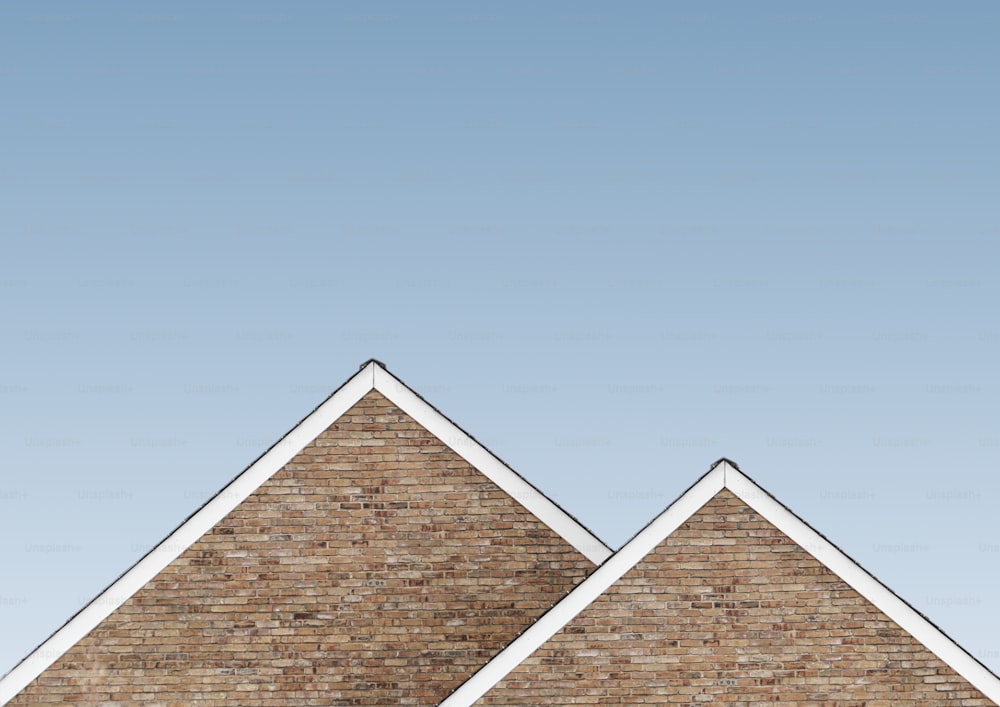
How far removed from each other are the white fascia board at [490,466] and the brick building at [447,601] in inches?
1.0

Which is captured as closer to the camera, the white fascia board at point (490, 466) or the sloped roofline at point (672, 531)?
the sloped roofline at point (672, 531)

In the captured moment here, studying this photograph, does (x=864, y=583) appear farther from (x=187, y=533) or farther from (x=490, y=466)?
(x=187, y=533)

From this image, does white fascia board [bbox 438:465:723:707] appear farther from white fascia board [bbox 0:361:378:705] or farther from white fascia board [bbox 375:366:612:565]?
white fascia board [bbox 0:361:378:705]

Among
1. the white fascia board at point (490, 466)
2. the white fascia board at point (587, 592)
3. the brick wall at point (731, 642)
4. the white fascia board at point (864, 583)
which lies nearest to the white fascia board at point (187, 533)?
the white fascia board at point (490, 466)

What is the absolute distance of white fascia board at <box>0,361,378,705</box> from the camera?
13.7 metres

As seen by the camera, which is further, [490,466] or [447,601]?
[490,466]

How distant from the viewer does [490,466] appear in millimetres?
14531

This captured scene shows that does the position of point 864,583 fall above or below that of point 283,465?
below

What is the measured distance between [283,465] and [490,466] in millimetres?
2370

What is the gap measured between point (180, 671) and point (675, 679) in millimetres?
5557

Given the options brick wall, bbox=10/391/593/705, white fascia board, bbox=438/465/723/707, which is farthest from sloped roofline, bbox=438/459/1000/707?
brick wall, bbox=10/391/593/705

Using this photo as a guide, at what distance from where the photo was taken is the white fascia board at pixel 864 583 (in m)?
11.6

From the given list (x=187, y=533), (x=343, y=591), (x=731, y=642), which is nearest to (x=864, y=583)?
(x=731, y=642)

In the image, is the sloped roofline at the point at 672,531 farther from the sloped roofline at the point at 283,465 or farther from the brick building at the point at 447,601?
the sloped roofline at the point at 283,465
